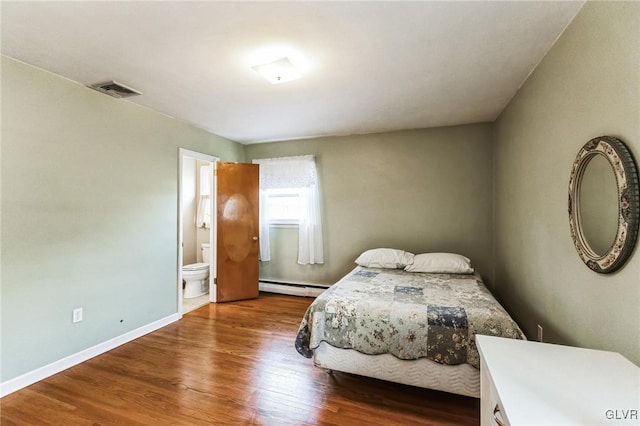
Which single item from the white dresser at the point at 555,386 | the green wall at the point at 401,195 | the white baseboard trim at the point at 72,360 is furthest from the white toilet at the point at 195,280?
the white dresser at the point at 555,386

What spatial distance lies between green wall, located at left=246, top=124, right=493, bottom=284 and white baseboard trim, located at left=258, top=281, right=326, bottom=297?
13 centimetres

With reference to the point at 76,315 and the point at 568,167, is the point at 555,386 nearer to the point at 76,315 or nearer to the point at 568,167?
the point at 568,167

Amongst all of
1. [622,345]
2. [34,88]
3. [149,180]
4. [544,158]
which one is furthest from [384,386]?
[34,88]

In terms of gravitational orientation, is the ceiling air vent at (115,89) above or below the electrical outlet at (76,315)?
above

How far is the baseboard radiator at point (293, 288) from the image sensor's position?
4.30 m

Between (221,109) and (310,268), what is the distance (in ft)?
8.33

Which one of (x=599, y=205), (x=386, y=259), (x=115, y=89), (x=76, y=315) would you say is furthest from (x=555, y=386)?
(x=115, y=89)

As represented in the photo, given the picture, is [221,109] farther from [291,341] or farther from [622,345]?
[622,345]

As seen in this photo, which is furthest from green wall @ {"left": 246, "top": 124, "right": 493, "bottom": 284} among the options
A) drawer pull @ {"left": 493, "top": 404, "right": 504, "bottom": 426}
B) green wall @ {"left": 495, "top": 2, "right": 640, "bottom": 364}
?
drawer pull @ {"left": 493, "top": 404, "right": 504, "bottom": 426}

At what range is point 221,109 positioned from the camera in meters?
3.10

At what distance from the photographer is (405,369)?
76.3 inches

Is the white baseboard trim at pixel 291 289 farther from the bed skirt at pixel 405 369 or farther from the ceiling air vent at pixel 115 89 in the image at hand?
the ceiling air vent at pixel 115 89
